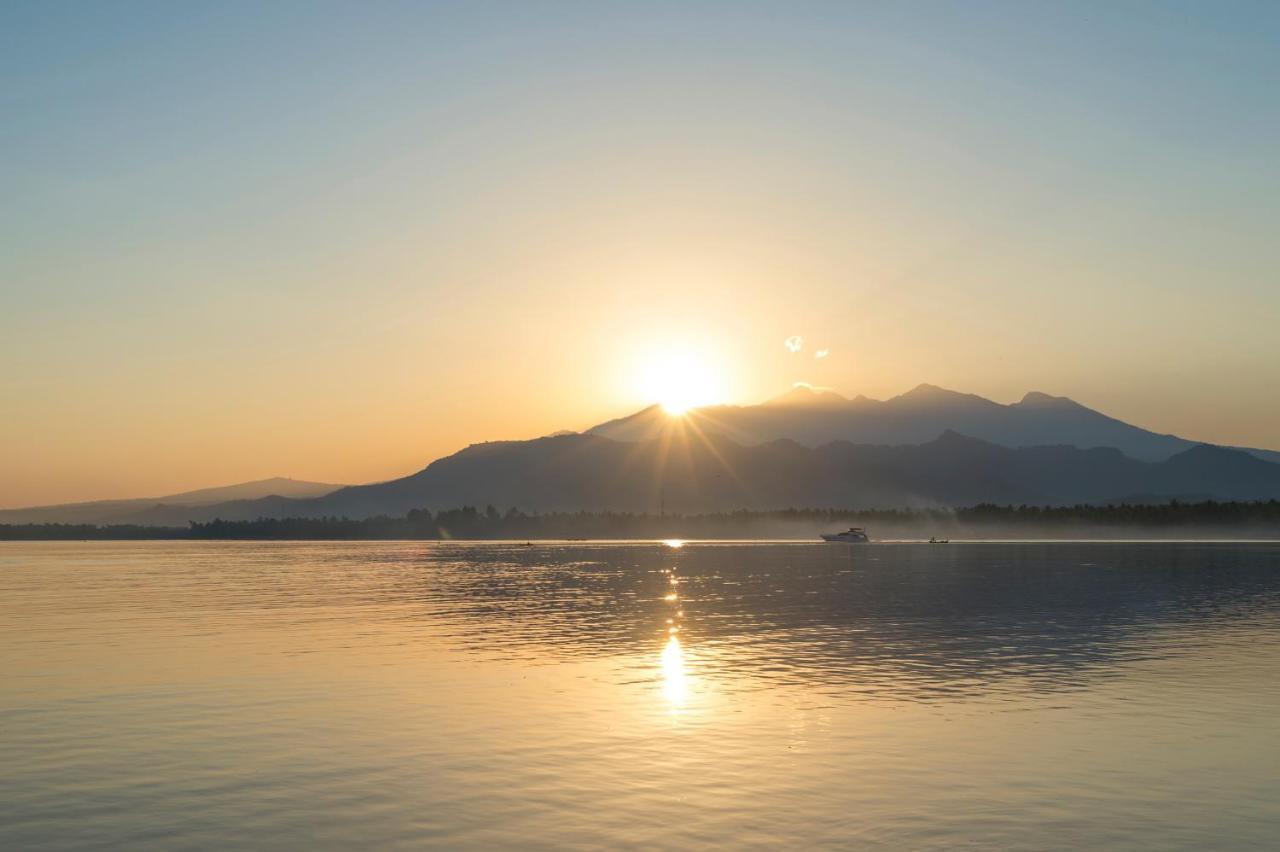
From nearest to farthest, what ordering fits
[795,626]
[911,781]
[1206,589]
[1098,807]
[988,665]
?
[1098,807]
[911,781]
[988,665]
[795,626]
[1206,589]

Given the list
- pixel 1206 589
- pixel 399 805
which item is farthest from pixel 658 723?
pixel 1206 589

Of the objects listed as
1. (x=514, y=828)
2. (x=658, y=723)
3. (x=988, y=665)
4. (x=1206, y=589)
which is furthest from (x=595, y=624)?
(x=1206, y=589)

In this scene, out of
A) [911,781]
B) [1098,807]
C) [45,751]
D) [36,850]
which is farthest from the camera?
[45,751]

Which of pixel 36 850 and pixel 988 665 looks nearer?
pixel 36 850

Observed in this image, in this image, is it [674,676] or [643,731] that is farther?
[674,676]

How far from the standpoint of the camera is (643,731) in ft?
129

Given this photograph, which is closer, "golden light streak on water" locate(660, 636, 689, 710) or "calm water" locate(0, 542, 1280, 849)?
"calm water" locate(0, 542, 1280, 849)

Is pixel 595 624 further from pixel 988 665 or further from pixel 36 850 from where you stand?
pixel 36 850

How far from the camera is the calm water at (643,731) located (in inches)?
1091

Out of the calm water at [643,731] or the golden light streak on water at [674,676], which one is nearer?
the calm water at [643,731]

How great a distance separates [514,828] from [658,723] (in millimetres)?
14060

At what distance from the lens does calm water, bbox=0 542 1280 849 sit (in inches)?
1091

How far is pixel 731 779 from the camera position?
32.1 m

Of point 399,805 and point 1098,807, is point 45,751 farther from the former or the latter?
point 1098,807
